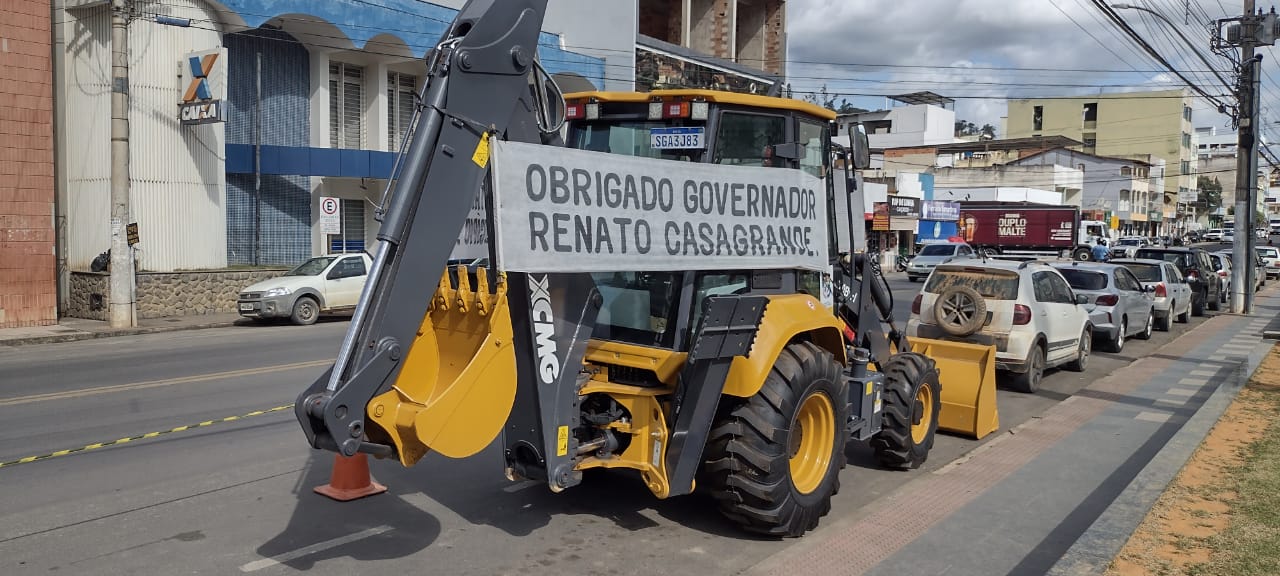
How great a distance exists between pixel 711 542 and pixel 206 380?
8.28 meters

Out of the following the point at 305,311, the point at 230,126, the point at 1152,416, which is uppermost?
the point at 230,126

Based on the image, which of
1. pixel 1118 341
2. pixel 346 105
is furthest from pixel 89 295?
pixel 1118 341

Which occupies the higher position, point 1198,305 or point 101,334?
point 1198,305

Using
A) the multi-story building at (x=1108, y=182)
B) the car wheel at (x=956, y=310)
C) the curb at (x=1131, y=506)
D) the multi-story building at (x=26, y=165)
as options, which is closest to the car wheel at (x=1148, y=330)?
the curb at (x=1131, y=506)

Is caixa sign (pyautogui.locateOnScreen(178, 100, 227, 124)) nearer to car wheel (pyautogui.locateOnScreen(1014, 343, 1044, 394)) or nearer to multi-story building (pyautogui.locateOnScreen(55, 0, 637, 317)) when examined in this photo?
multi-story building (pyautogui.locateOnScreen(55, 0, 637, 317))

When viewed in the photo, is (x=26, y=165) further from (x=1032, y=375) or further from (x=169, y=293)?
(x=1032, y=375)

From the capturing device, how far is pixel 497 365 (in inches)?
188

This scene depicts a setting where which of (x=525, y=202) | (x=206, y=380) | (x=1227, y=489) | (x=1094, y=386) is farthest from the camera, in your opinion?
(x=1094, y=386)

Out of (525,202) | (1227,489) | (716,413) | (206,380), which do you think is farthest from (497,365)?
(206,380)

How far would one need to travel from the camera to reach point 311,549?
578cm

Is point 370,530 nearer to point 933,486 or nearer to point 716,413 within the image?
point 716,413

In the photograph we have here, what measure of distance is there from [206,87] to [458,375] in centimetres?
1846

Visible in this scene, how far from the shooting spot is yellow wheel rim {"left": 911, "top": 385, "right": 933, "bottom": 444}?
8.09 meters

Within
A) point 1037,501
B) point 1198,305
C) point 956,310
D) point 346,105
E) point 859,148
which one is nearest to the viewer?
point 859,148
